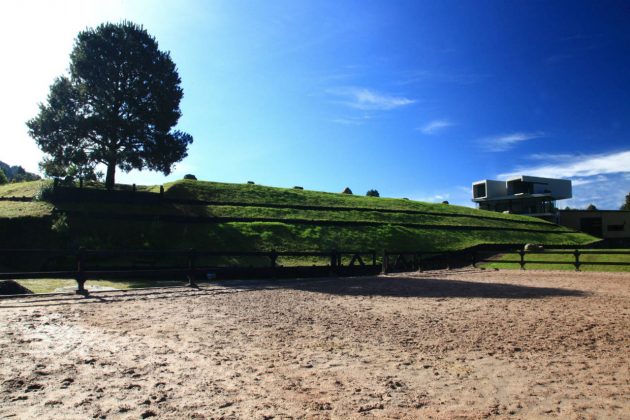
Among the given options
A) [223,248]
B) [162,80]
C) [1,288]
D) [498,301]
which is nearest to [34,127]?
[162,80]

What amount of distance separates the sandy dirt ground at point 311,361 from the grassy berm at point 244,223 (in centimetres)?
1972

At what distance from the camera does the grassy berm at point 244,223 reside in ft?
91.0

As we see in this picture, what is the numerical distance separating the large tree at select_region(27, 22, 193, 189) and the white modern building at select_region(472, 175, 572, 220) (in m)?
68.6

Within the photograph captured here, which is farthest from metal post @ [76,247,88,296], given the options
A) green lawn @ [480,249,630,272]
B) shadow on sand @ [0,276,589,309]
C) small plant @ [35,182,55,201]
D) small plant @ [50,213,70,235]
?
green lawn @ [480,249,630,272]

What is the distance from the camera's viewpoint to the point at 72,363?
211 inches

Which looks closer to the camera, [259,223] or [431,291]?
[431,291]

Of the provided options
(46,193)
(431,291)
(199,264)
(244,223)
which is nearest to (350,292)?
(431,291)

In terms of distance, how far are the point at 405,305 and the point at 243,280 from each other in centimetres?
925

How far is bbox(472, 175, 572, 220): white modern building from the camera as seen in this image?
264ft

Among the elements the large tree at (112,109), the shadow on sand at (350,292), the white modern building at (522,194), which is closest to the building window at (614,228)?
the white modern building at (522,194)

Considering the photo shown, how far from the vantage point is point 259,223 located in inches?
1457

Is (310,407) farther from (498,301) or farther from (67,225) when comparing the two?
(67,225)

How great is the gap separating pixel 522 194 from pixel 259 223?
65.3 metres

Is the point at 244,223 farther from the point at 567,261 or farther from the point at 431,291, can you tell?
the point at 567,261
